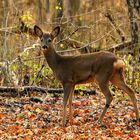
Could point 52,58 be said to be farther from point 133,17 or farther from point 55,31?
point 133,17

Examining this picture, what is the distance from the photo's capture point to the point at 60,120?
37.0ft

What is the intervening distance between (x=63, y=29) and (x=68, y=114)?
486 centimetres

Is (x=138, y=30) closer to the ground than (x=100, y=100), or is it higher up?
higher up

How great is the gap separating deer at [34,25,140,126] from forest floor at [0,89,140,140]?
33 centimetres

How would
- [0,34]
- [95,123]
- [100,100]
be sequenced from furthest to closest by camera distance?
[0,34]
[100,100]
[95,123]

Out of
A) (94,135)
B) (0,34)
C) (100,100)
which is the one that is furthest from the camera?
(0,34)

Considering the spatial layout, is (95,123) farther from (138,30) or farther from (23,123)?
(138,30)

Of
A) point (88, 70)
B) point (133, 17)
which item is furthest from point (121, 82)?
point (133, 17)

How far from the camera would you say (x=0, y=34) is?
51.3 feet

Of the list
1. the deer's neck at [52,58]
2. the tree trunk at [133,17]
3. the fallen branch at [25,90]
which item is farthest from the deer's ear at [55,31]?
the tree trunk at [133,17]

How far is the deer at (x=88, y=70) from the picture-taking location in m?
11.0

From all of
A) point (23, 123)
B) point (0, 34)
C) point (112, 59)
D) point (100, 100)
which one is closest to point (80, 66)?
point (112, 59)

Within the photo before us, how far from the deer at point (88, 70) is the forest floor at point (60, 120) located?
326 millimetres

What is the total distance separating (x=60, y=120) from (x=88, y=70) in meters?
1.11
